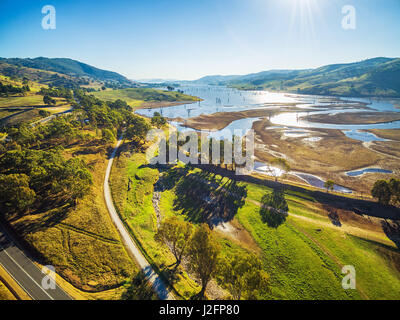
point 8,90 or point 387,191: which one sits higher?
point 8,90

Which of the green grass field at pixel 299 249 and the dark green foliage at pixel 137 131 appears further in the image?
the dark green foliage at pixel 137 131

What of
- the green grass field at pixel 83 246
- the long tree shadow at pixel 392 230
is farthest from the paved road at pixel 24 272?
the long tree shadow at pixel 392 230

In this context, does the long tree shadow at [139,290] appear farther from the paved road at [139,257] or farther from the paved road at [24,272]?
the paved road at [24,272]

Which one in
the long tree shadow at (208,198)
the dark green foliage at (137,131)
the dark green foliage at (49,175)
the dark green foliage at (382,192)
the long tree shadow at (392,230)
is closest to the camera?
the long tree shadow at (392,230)

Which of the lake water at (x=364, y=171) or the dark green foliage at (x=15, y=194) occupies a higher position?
the dark green foliage at (x=15, y=194)

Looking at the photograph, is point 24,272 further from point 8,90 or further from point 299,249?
point 8,90

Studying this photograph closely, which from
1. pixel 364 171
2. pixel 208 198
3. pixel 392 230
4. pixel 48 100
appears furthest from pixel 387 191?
pixel 48 100

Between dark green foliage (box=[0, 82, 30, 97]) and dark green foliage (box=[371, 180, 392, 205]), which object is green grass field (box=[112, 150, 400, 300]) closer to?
dark green foliage (box=[371, 180, 392, 205])

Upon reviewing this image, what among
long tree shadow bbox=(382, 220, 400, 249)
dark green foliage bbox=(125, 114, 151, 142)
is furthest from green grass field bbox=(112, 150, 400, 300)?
dark green foliage bbox=(125, 114, 151, 142)

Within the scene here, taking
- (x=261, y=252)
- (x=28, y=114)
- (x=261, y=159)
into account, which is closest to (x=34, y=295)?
(x=261, y=252)
